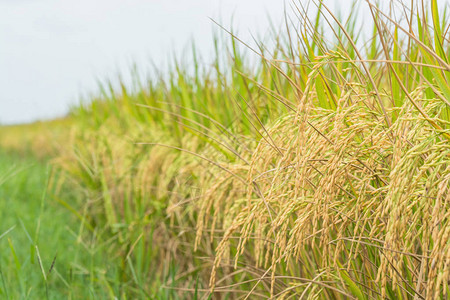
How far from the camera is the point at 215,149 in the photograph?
110 inches

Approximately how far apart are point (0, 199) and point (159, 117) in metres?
3.18

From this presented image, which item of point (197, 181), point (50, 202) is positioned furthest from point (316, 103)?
point (50, 202)

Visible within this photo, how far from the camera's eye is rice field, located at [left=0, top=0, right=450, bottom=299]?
1297 mm

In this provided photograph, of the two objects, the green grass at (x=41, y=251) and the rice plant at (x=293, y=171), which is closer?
the rice plant at (x=293, y=171)

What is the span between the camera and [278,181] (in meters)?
1.50

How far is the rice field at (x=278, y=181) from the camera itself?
130 centimetres

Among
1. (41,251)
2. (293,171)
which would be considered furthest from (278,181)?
(41,251)

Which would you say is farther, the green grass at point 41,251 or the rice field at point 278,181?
the green grass at point 41,251

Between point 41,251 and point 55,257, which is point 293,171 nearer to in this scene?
point 55,257

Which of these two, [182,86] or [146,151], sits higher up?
[182,86]

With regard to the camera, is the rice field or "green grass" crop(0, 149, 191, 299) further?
"green grass" crop(0, 149, 191, 299)

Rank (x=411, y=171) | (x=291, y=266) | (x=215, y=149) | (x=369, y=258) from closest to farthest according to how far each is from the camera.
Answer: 1. (x=411, y=171)
2. (x=369, y=258)
3. (x=291, y=266)
4. (x=215, y=149)

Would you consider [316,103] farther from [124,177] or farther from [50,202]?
[50,202]

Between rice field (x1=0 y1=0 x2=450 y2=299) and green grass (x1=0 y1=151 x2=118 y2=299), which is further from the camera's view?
green grass (x1=0 y1=151 x2=118 y2=299)
